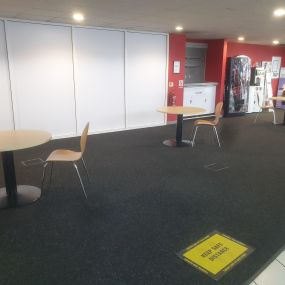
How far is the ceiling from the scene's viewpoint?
12.1 ft

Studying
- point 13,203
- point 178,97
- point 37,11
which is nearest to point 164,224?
point 13,203

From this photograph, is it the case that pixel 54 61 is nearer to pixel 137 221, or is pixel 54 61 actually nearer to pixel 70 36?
pixel 70 36

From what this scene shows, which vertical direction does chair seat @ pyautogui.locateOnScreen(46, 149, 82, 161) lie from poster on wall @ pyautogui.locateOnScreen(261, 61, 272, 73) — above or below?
below

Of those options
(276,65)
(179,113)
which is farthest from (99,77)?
(276,65)

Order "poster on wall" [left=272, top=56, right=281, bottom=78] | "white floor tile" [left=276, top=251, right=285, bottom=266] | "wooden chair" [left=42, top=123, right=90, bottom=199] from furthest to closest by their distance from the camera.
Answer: "poster on wall" [left=272, top=56, right=281, bottom=78] < "wooden chair" [left=42, top=123, right=90, bottom=199] < "white floor tile" [left=276, top=251, right=285, bottom=266]

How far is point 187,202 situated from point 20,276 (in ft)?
5.88

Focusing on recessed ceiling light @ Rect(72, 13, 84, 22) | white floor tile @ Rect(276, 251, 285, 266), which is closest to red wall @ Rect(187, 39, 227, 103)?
recessed ceiling light @ Rect(72, 13, 84, 22)

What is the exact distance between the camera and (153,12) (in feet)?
14.2

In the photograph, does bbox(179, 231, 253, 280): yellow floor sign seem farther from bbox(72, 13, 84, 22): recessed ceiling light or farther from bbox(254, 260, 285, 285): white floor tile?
bbox(72, 13, 84, 22): recessed ceiling light

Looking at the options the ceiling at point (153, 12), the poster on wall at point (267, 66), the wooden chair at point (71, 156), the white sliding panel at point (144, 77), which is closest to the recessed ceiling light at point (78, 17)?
the ceiling at point (153, 12)

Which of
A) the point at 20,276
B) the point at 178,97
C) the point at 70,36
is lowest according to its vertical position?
the point at 20,276

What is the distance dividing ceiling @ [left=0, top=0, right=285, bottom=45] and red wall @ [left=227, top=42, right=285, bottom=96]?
368 centimetres

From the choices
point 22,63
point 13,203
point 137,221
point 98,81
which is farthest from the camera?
point 98,81

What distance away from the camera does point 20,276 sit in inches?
78.5
